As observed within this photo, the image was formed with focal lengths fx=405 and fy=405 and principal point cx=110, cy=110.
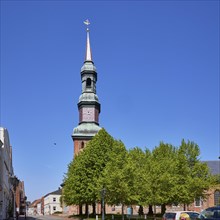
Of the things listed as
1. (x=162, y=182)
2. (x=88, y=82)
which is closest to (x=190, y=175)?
(x=162, y=182)

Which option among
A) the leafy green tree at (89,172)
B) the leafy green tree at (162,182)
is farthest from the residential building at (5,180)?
the leafy green tree at (162,182)

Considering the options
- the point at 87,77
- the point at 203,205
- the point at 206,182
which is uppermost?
the point at 87,77

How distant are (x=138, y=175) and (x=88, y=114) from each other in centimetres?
4147

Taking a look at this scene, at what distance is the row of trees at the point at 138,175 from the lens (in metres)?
49.4

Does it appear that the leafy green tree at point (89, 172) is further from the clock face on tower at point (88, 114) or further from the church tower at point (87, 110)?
the clock face on tower at point (88, 114)

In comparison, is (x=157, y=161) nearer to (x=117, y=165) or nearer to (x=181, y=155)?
(x=181, y=155)

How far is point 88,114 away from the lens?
91750mm

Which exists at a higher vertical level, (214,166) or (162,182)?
(214,166)

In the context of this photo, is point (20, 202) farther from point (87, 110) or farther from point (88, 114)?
point (87, 110)

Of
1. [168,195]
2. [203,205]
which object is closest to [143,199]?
[168,195]

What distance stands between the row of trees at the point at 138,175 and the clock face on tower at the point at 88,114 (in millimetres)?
23175

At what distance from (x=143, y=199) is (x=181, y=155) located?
34.7 feet

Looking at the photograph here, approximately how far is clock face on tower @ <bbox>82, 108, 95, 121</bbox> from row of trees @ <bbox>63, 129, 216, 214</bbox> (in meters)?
23.2

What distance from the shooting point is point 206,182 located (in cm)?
5981
